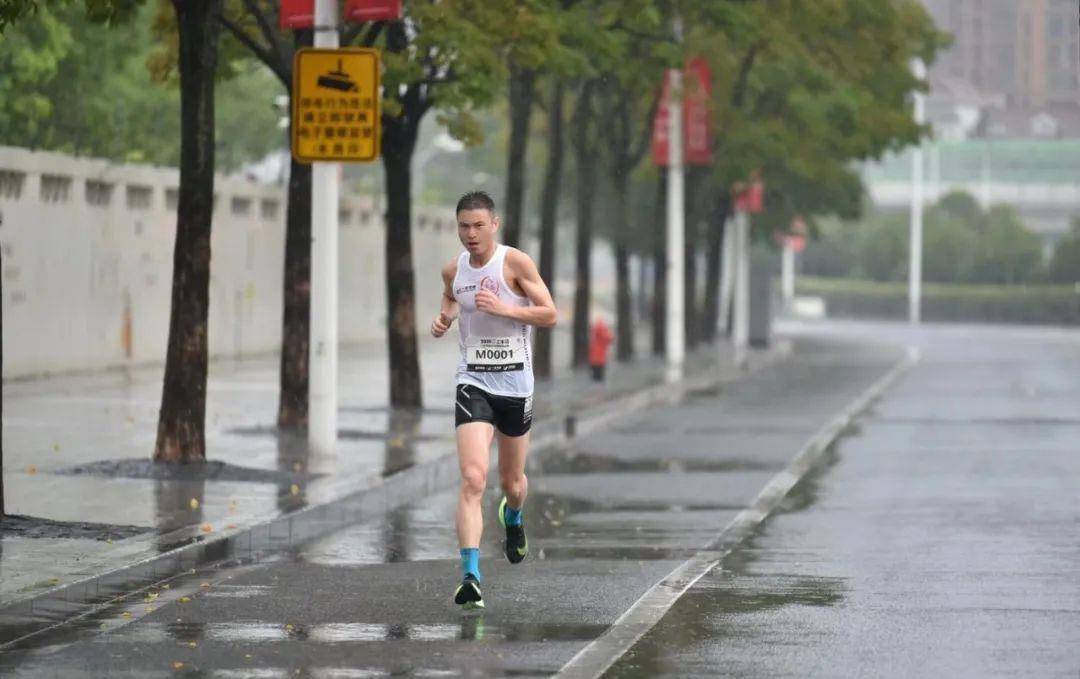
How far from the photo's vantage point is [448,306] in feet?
39.8

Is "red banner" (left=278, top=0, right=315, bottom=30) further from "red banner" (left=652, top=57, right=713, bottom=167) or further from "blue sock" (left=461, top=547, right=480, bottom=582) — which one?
"red banner" (left=652, top=57, right=713, bottom=167)

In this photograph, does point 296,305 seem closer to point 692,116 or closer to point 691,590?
point 691,590

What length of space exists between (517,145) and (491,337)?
78.2 feet

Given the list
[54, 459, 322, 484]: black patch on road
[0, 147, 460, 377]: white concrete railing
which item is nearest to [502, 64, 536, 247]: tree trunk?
[0, 147, 460, 377]: white concrete railing

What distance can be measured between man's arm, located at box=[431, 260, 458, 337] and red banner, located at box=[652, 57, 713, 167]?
103 feet

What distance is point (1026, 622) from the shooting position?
10852mm

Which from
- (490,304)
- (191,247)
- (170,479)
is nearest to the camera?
(490,304)

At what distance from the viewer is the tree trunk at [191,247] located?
18344 millimetres

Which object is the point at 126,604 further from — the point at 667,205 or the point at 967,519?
the point at 667,205

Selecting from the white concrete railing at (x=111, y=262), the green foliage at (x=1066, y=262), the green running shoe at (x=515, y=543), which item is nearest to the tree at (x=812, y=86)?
the white concrete railing at (x=111, y=262)

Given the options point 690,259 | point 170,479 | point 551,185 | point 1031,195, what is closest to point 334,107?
point 170,479

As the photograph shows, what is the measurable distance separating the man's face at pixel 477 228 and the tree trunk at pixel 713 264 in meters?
45.4

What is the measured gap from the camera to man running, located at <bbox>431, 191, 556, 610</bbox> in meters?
11.6

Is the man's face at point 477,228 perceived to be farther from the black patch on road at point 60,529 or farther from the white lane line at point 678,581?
the black patch on road at point 60,529
